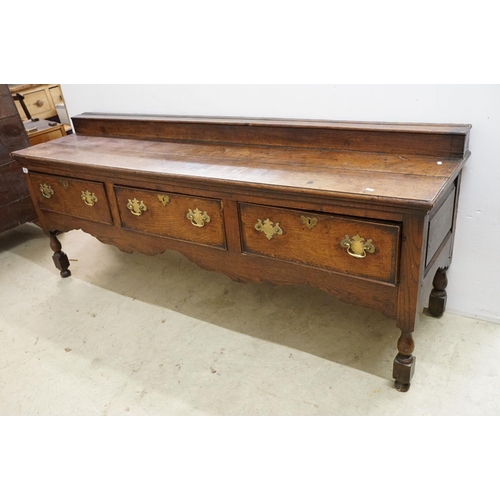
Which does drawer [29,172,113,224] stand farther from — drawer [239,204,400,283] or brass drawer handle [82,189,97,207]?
drawer [239,204,400,283]

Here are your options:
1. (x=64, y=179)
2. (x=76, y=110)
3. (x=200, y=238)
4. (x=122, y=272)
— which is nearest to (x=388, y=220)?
(x=200, y=238)

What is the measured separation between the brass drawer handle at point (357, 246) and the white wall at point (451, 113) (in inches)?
22.9

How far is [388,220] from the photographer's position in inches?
54.7

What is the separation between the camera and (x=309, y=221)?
1.52 m

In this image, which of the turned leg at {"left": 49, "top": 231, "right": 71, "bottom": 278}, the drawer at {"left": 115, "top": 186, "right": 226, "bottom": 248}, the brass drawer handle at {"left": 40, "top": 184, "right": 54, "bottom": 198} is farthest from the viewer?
the turned leg at {"left": 49, "top": 231, "right": 71, "bottom": 278}

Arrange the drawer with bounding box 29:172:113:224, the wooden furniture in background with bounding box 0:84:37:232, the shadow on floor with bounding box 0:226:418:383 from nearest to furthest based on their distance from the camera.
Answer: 1. the shadow on floor with bounding box 0:226:418:383
2. the drawer with bounding box 29:172:113:224
3. the wooden furniture in background with bounding box 0:84:37:232

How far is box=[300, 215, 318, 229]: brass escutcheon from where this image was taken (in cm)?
151

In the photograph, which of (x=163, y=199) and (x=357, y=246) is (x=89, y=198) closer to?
(x=163, y=199)

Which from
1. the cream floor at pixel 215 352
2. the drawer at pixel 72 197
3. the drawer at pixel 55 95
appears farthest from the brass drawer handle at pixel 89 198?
the drawer at pixel 55 95

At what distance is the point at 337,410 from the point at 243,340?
0.53 m

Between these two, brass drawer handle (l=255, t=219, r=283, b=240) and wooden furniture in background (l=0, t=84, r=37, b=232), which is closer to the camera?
brass drawer handle (l=255, t=219, r=283, b=240)

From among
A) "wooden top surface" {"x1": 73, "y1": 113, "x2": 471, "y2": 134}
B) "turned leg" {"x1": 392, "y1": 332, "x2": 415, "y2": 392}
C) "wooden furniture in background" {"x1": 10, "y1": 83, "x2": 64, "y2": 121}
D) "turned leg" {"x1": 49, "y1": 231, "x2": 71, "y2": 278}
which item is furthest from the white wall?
"wooden furniture in background" {"x1": 10, "y1": 83, "x2": 64, "y2": 121}

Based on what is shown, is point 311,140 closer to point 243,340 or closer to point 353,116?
point 353,116

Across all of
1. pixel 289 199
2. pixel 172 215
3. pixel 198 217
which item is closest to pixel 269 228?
pixel 289 199
